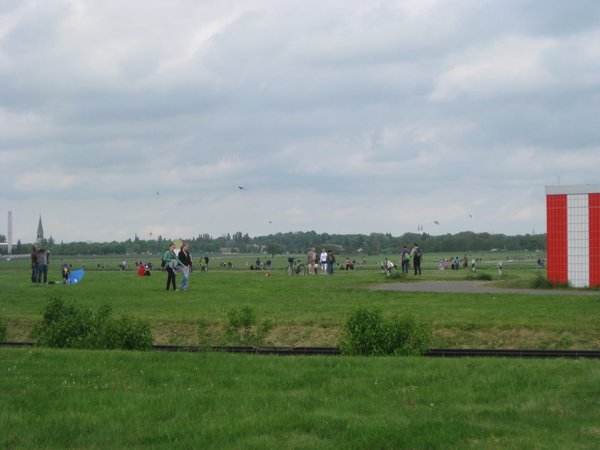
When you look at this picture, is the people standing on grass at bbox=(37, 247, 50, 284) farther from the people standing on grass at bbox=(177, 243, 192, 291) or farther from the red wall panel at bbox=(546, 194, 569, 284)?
the red wall panel at bbox=(546, 194, 569, 284)

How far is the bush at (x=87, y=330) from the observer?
14.3 m

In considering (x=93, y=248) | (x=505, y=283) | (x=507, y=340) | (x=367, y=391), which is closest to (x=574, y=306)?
(x=507, y=340)

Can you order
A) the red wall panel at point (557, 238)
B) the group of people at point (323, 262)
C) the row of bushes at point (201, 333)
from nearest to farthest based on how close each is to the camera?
the row of bushes at point (201, 333) → the red wall panel at point (557, 238) → the group of people at point (323, 262)

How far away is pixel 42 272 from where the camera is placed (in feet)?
119

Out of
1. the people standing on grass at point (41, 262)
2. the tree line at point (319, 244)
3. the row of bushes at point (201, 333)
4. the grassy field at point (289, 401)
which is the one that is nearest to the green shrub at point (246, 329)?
the row of bushes at point (201, 333)

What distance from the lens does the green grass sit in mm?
7512

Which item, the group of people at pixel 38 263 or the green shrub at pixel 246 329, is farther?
the group of people at pixel 38 263

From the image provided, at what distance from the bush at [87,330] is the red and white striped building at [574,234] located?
19.0m

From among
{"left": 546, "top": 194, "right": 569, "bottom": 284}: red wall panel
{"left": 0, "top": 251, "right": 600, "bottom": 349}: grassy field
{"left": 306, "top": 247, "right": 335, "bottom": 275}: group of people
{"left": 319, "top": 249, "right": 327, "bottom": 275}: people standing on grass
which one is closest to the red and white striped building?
{"left": 546, "top": 194, "right": 569, "bottom": 284}: red wall panel

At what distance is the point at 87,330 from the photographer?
14977mm

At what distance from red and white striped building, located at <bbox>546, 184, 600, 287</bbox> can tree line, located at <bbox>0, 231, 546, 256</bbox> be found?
75.0 metres

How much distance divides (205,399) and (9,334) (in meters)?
12.6

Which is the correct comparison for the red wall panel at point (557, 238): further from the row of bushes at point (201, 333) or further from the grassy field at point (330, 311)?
the row of bushes at point (201, 333)

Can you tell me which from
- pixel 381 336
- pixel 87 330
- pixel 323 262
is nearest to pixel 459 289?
pixel 381 336
